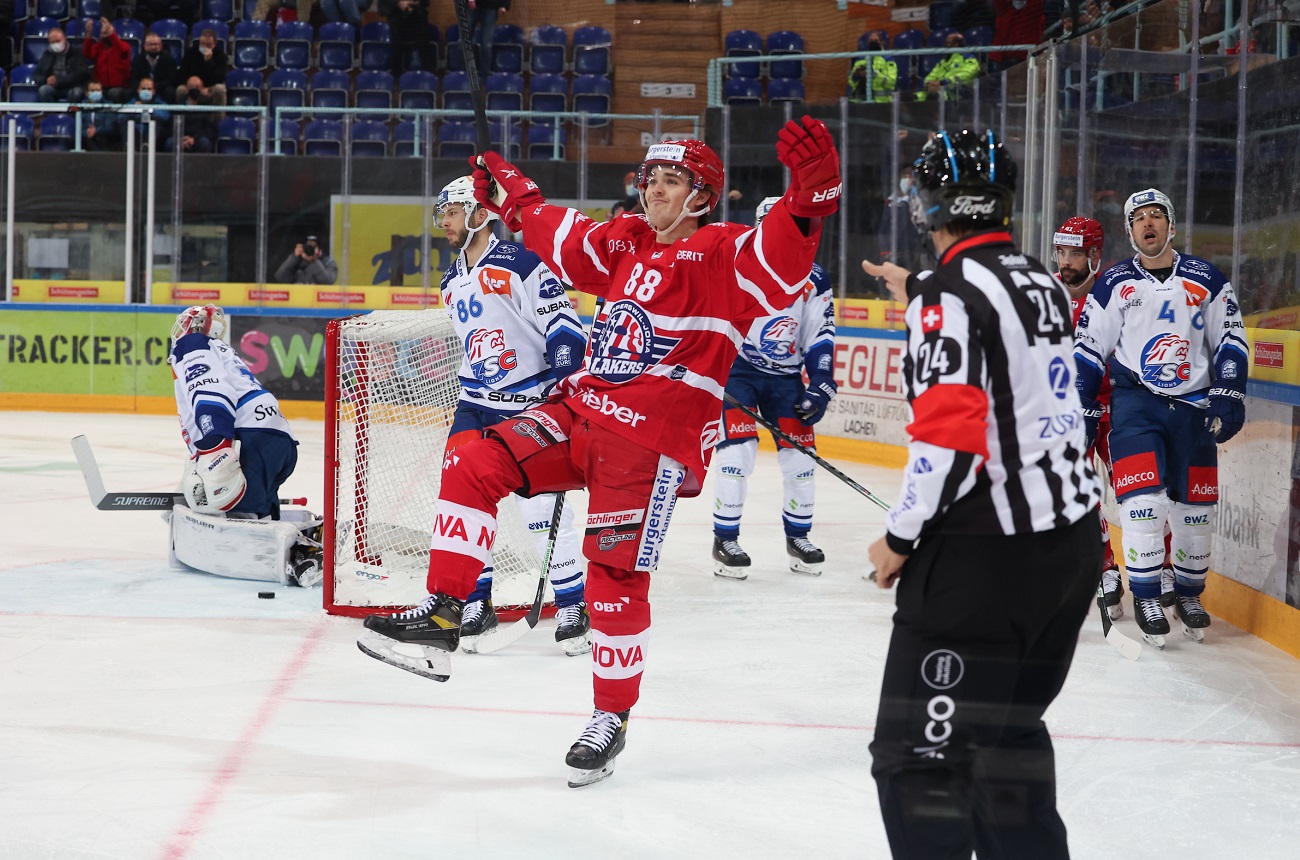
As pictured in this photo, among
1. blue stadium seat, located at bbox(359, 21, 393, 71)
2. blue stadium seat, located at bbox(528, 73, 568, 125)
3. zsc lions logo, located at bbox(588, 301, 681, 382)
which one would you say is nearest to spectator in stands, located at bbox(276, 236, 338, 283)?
blue stadium seat, located at bbox(528, 73, 568, 125)

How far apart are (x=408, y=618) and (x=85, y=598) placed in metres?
2.38

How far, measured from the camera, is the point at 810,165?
8.87 feet

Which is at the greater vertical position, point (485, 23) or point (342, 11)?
point (342, 11)

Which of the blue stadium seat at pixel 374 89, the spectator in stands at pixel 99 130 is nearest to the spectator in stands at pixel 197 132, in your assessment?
the spectator in stands at pixel 99 130

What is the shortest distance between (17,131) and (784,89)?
5.93 m

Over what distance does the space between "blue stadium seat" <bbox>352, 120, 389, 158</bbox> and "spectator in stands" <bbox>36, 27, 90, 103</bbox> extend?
298cm

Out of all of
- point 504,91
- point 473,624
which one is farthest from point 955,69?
point 473,624

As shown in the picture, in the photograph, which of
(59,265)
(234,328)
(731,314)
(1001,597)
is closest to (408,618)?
(731,314)

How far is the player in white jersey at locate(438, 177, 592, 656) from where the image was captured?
415 cm

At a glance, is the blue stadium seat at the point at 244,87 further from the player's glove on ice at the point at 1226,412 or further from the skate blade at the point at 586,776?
the skate blade at the point at 586,776

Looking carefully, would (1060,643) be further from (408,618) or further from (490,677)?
(490,677)

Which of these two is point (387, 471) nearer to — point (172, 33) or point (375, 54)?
point (375, 54)

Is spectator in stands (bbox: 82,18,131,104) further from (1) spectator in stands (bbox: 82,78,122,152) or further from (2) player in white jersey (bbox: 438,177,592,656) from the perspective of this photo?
(2) player in white jersey (bbox: 438,177,592,656)

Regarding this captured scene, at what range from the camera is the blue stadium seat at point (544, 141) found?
35.0 ft
